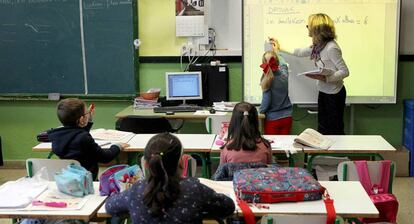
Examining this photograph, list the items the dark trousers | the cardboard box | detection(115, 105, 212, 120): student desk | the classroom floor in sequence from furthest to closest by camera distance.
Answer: the cardboard box → detection(115, 105, 212, 120): student desk → the dark trousers → the classroom floor

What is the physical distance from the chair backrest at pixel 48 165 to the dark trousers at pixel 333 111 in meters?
2.60

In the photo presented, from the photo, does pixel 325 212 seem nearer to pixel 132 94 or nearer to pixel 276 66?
pixel 276 66

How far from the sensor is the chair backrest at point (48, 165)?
124 inches

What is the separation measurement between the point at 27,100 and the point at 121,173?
3.46 meters

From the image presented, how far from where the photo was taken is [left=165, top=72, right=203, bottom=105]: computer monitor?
17.8 feet

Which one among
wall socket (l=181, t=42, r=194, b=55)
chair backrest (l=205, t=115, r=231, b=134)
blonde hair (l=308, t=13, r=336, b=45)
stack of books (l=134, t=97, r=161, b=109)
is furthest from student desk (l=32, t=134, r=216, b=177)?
wall socket (l=181, t=42, r=194, b=55)

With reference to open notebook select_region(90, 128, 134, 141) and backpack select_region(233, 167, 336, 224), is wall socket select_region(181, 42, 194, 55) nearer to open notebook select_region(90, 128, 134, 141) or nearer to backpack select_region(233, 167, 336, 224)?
open notebook select_region(90, 128, 134, 141)

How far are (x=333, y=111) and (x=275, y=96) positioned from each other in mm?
555

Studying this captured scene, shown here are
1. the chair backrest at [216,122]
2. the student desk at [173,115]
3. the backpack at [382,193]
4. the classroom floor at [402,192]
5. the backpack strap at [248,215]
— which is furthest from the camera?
the student desk at [173,115]

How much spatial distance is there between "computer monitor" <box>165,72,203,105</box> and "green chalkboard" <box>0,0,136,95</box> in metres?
0.43

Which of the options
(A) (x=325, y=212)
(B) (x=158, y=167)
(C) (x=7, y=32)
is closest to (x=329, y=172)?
(A) (x=325, y=212)

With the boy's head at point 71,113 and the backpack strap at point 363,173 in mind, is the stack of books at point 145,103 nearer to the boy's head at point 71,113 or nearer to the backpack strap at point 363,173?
the boy's head at point 71,113

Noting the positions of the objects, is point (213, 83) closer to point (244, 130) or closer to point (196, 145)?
point (196, 145)

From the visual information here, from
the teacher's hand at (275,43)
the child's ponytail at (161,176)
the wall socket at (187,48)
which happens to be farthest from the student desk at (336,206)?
the wall socket at (187,48)
